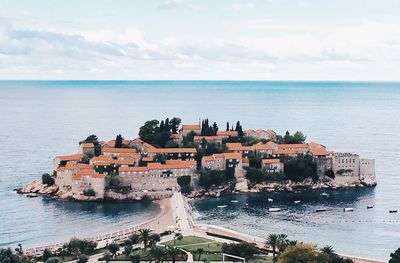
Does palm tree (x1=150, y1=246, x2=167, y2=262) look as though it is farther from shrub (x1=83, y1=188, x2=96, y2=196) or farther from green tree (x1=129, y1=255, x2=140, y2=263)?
shrub (x1=83, y1=188, x2=96, y2=196)

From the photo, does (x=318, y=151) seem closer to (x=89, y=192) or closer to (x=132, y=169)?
(x=132, y=169)

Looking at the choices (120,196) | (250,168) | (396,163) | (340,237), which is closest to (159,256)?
(340,237)

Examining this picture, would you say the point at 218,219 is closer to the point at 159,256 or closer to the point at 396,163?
the point at 159,256

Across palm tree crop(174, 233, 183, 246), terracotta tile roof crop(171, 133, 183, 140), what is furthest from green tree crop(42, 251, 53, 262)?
terracotta tile roof crop(171, 133, 183, 140)

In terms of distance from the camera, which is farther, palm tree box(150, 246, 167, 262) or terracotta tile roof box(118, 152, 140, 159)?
terracotta tile roof box(118, 152, 140, 159)

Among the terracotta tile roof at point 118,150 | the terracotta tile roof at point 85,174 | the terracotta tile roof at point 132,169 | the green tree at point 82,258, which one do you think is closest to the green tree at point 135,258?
the green tree at point 82,258

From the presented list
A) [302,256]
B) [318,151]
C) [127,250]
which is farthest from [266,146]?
[302,256]

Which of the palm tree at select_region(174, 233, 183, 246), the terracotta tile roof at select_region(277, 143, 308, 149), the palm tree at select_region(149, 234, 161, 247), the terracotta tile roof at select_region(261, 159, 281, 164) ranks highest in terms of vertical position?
the terracotta tile roof at select_region(277, 143, 308, 149)

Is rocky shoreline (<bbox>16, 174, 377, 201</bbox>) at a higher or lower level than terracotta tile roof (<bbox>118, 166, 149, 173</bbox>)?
lower
